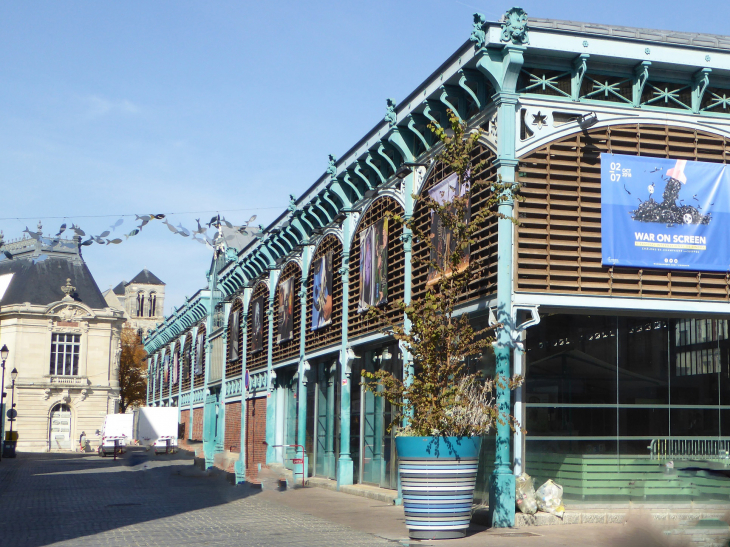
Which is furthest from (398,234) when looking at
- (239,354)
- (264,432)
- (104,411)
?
(104,411)

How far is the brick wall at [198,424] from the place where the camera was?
54531mm

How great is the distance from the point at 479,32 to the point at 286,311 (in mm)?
17193

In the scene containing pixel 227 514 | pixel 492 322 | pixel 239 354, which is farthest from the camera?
pixel 239 354

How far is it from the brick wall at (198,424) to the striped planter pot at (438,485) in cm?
4271

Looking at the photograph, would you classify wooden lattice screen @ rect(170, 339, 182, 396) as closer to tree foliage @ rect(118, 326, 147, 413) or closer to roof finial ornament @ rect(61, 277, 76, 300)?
roof finial ornament @ rect(61, 277, 76, 300)

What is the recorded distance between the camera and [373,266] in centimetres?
2267

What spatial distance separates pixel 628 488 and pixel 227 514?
7.61m

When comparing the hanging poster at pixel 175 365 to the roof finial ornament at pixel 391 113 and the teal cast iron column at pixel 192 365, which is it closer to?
the teal cast iron column at pixel 192 365

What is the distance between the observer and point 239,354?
131 feet

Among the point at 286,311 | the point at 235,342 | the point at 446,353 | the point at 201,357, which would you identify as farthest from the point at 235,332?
the point at 446,353

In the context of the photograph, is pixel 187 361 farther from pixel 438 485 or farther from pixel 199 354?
pixel 438 485

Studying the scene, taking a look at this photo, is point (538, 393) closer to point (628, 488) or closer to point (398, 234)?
point (628, 488)

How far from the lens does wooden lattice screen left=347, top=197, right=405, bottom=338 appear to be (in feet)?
69.0

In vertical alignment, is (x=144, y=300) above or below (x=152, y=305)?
above
